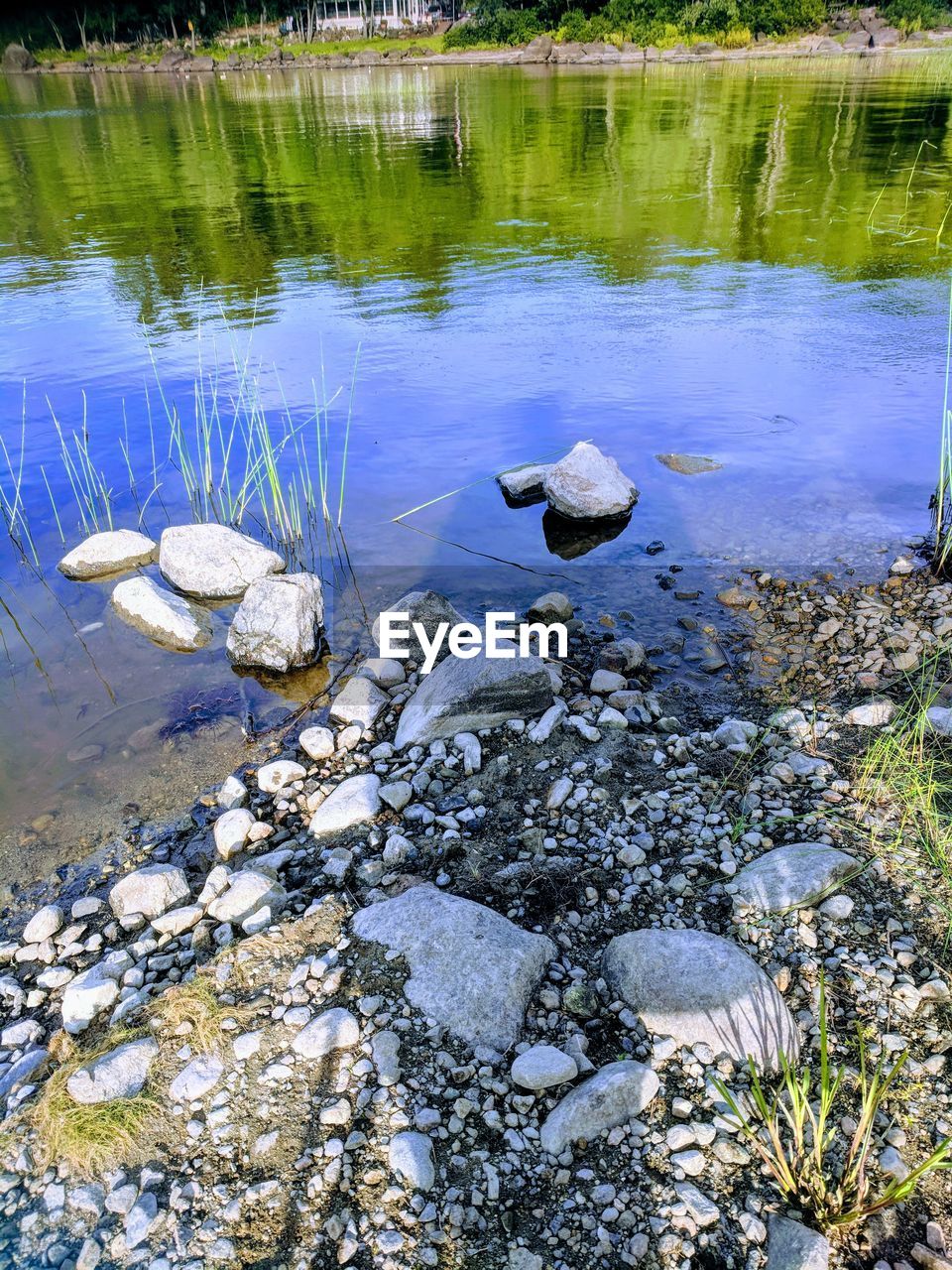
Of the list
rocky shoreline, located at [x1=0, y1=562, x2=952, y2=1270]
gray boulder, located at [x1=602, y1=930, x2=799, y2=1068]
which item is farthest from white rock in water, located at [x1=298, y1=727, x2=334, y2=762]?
gray boulder, located at [x1=602, y1=930, x2=799, y2=1068]

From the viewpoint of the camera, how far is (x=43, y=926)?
15.4ft

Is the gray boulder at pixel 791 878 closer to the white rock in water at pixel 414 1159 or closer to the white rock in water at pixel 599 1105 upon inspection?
the white rock in water at pixel 599 1105

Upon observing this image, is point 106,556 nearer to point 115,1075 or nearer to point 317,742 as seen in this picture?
point 317,742

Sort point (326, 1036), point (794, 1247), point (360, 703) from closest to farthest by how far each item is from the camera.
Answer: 1. point (794, 1247)
2. point (326, 1036)
3. point (360, 703)

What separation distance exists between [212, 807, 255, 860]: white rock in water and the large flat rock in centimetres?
138

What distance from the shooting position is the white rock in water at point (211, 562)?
8.09m

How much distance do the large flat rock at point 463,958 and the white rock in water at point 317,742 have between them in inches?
75.4

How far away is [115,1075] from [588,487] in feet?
22.4

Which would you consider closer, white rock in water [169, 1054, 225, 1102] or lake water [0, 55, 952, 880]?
white rock in water [169, 1054, 225, 1102]

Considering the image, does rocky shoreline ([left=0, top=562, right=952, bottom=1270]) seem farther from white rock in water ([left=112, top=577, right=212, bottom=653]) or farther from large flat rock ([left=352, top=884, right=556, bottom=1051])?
white rock in water ([left=112, top=577, right=212, bottom=653])

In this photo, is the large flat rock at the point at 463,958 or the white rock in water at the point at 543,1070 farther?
the large flat rock at the point at 463,958

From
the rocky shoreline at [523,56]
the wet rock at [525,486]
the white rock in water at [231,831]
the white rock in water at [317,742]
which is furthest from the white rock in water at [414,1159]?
the rocky shoreline at [523,56]


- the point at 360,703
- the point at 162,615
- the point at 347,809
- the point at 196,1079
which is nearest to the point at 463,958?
the point at 196,1079

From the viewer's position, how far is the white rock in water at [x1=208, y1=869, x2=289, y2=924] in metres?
4.54
